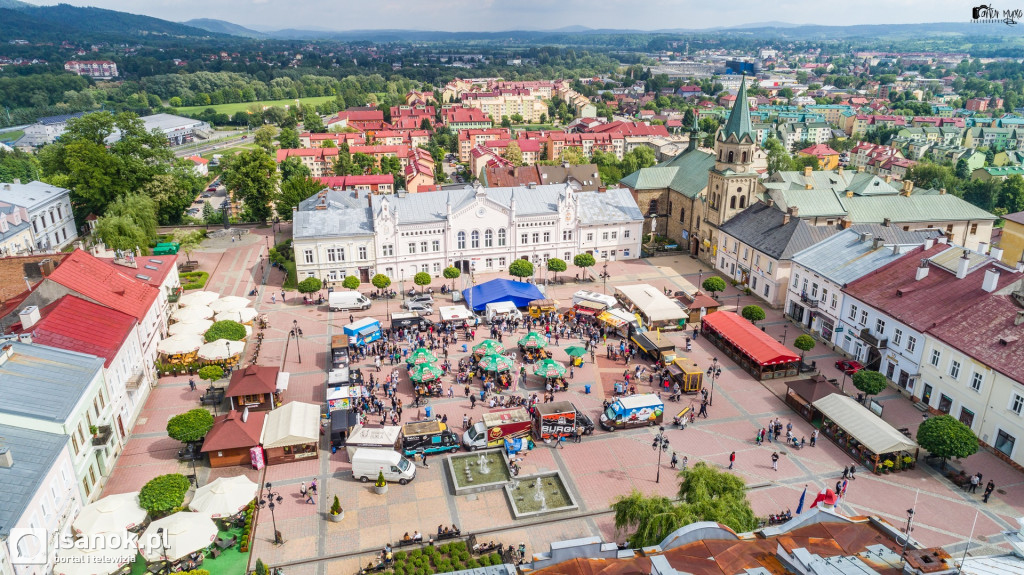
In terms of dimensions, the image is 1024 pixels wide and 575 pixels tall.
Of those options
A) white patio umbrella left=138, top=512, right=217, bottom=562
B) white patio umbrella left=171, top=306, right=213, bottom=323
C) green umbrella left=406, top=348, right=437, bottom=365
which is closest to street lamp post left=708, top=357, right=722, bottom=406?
green umbrella left=406, top=348, right=437, bottom=365

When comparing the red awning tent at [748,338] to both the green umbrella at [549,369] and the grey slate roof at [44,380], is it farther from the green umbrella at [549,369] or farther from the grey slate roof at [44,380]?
the grey slate roof at [44,380]

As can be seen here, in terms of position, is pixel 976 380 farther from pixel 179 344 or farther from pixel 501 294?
pixel 179 344

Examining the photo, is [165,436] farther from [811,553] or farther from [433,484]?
[811,553]

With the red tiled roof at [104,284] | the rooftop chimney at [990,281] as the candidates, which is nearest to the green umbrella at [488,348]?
the red tiled roof at [104,284]

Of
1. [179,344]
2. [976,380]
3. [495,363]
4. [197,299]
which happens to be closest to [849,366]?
[976,380]

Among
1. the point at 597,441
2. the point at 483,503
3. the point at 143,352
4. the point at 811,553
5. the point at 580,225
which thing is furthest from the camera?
the point at 580,225

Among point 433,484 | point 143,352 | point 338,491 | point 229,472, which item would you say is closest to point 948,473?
point 433,484

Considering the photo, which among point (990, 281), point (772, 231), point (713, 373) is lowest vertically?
point (713, 373)
